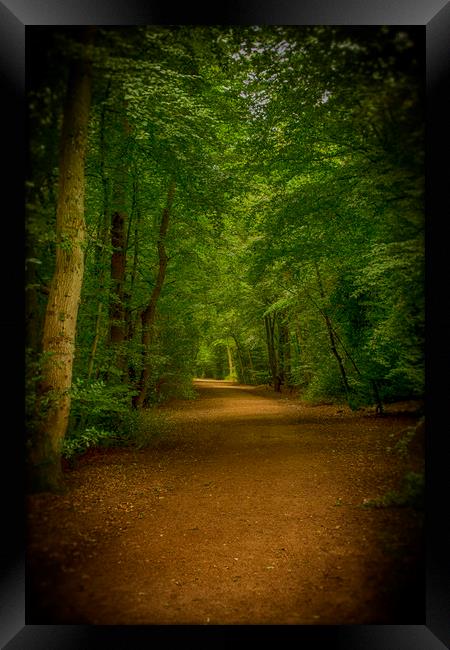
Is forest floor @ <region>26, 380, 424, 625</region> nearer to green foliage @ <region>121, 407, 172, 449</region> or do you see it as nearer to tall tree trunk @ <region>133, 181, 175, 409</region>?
green foliage @ <region>121, 407, 172, 449</region>

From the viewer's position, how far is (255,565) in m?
3.24

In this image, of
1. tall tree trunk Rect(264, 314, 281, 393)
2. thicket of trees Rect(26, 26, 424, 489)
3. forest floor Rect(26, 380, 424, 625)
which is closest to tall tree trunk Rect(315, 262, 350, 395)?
thicket of trees Rect(26, 26, 424, 489)

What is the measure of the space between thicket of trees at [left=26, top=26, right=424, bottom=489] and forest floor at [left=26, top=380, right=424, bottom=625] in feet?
2.08

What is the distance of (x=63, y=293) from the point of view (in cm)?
395

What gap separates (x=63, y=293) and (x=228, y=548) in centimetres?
284

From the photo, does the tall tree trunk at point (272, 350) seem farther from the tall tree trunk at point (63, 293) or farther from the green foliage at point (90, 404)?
the tall tree trunk at point (63, 293)

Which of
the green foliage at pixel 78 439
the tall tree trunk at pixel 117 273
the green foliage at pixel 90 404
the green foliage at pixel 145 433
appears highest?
the tall tree trunk at pixel 117 273

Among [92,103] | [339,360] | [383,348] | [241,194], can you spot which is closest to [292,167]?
[241,194]

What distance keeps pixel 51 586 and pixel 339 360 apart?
30.7 feet

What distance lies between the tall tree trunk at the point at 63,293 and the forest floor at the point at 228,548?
1.17ft

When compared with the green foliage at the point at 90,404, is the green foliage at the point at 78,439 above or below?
below

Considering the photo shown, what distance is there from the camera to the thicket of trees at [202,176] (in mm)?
3252

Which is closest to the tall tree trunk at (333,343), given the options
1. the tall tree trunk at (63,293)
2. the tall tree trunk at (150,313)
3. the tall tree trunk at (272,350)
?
the tall tree trunk at (150,313)

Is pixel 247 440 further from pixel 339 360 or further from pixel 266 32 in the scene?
pixel 266 32
